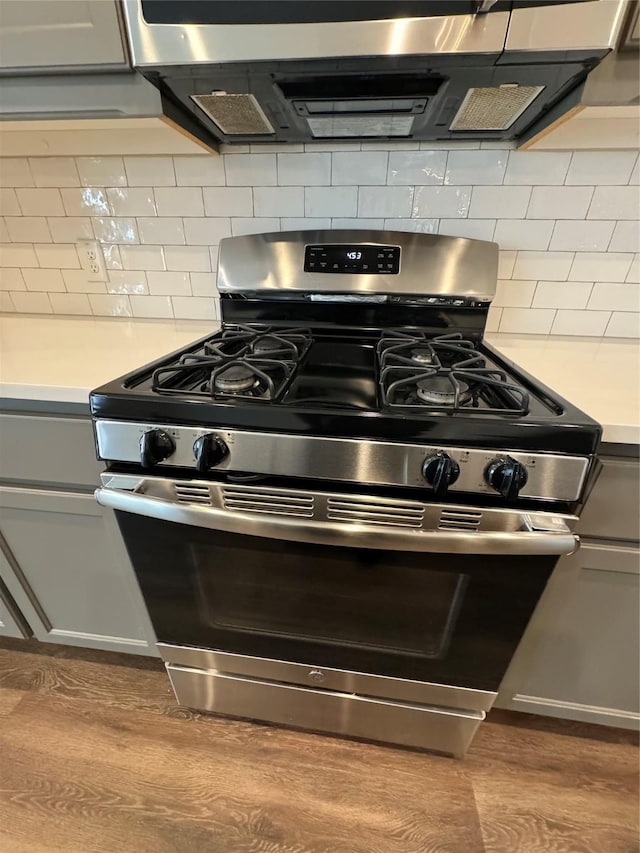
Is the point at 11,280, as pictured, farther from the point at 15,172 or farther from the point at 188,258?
the point at 188,258

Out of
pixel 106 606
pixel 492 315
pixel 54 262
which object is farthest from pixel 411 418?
pixel 54 262

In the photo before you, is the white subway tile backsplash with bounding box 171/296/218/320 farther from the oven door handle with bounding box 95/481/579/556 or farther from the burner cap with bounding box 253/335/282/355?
the oven door handle with bounding box 95/481/579/556

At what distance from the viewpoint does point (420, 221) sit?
1.15 metres

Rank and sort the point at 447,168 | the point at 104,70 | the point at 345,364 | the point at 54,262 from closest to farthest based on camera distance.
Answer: the point at 104,70 < the point at 345,364 < the point at 447,168 < the point at 54,262

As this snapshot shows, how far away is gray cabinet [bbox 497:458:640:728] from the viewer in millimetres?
762

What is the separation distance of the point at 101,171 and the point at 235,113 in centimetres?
52

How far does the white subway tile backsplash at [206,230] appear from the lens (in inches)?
47.9

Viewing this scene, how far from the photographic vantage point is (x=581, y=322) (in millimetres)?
1189

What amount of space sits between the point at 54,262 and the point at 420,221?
117 centimetres

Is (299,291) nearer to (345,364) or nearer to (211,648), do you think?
(345,364)

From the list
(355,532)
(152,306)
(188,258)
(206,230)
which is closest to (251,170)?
(206,230)

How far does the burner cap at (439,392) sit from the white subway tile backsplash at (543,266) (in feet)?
1.92

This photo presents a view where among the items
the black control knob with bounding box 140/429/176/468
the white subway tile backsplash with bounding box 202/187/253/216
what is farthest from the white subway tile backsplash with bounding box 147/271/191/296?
the black control knob with bounding box 140/429/176/468

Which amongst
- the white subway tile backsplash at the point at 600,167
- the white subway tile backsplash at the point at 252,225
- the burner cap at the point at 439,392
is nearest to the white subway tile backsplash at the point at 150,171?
the white subway tile backsplash at the point at 252,225
